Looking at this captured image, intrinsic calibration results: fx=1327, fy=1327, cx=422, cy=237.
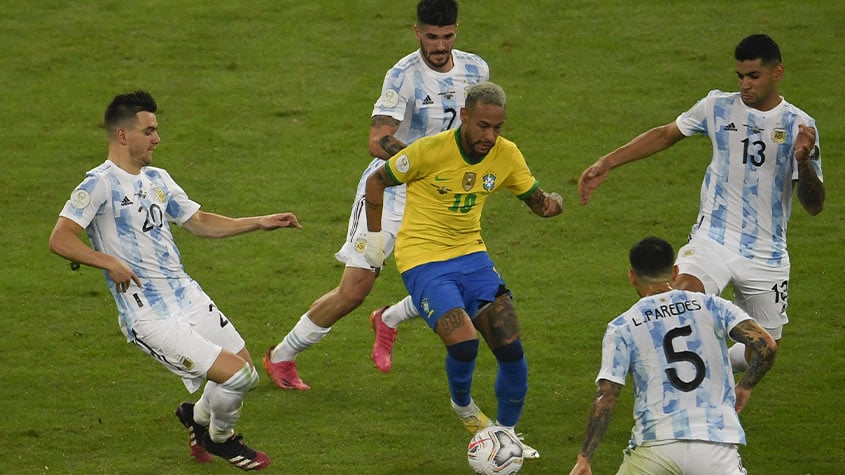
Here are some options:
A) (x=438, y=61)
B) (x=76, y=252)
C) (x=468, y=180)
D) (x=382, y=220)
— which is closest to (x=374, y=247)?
(x=468, y=180)

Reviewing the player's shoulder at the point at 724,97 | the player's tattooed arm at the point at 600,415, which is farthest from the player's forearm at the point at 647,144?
the player's tattooed arm at the point at 600,415

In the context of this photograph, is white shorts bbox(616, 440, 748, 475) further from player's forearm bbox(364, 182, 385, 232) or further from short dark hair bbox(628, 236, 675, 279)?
player's forearm bbox(364, 182, 385, 232)

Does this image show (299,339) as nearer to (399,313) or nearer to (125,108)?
(399,313)

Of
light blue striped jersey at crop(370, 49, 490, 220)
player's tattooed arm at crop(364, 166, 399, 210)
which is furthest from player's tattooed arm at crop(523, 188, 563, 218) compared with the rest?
light blue striped jersey at crop(370, 49, 490, 220)

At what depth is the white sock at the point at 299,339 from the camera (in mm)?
10351

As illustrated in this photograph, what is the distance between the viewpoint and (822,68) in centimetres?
1641

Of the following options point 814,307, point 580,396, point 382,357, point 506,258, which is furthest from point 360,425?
point 814,307

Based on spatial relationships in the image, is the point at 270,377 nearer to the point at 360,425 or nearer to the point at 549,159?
the point at 360,425

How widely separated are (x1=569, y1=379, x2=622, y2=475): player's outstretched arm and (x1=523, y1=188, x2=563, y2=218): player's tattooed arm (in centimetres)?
233

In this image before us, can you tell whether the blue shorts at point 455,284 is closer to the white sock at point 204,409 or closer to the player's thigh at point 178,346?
the player's thigh at point 178,346

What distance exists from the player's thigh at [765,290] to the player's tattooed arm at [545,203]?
141 centimetres

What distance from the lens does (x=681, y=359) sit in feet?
22.5

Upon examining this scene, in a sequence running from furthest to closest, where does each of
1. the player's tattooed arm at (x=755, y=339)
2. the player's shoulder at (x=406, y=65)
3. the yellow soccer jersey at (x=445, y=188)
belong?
A: 1. the player's shoulder at (x=406, y=65)
2. the yellow soccer jersey at (x=445, y=188)
3. the player's tattooed arm at (x=755, y=339)

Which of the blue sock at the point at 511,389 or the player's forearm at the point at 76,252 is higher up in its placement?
the player's forearm at the point at 76,252
